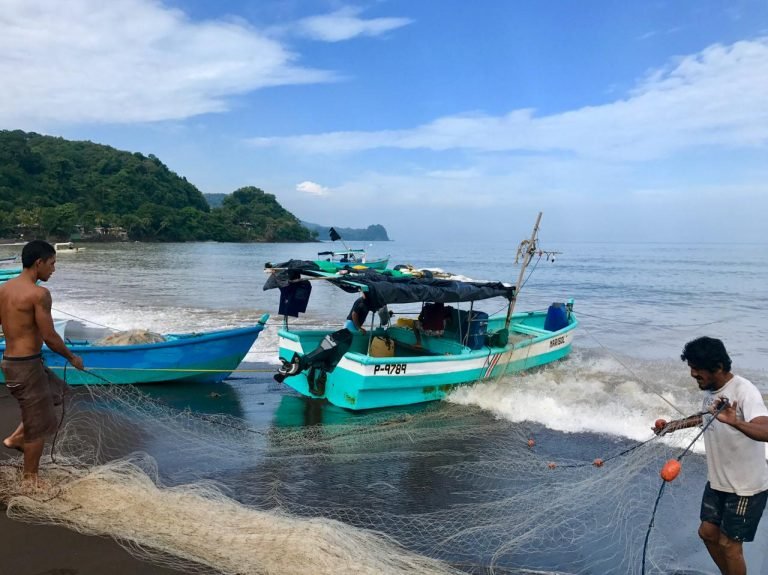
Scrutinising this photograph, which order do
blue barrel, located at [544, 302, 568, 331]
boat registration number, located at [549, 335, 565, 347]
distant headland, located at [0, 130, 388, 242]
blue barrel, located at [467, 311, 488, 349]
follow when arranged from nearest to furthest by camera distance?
blue barrel, located at [467, 311, 488, 349]
boat registration number, located at [549, 335, 565, 347]
blue barrel, located at [544, 302, 568, 331]
distant headland, located at [0, 130, 388, 242]

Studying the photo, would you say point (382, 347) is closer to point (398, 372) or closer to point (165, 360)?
point (398, 372)

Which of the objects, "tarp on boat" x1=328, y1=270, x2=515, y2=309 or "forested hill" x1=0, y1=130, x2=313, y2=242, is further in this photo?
"forested hill" x1=0, y1=130, x2=313, y2=242

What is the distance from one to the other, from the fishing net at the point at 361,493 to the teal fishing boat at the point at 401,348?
0.59 metres

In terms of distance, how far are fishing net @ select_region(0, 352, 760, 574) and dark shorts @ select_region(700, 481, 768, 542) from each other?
631 millimetres

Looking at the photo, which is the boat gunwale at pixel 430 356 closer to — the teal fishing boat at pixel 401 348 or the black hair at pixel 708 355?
the teal fishing boat at pixel 401 348

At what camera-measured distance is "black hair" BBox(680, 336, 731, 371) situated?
3.28 meters

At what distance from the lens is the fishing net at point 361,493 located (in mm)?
4172

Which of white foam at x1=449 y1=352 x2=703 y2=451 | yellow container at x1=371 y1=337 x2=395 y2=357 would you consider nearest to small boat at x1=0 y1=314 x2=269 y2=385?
yellow container at x1=371 y1=337 x2=395 y2=357

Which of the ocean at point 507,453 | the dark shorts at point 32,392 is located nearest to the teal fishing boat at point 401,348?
the ocean at point 507,453

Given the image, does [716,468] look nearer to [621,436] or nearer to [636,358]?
[621,436]

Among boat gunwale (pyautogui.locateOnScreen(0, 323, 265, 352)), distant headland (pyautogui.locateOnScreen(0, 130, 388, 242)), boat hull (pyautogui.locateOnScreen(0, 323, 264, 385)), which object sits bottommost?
boat hull (pyautogui.locateOnScreen(0, 323, 264, 385))

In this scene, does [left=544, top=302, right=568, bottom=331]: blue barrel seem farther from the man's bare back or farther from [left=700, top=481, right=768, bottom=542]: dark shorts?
the man's bare back

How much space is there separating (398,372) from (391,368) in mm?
180

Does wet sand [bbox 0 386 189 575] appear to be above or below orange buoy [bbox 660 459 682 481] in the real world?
below
